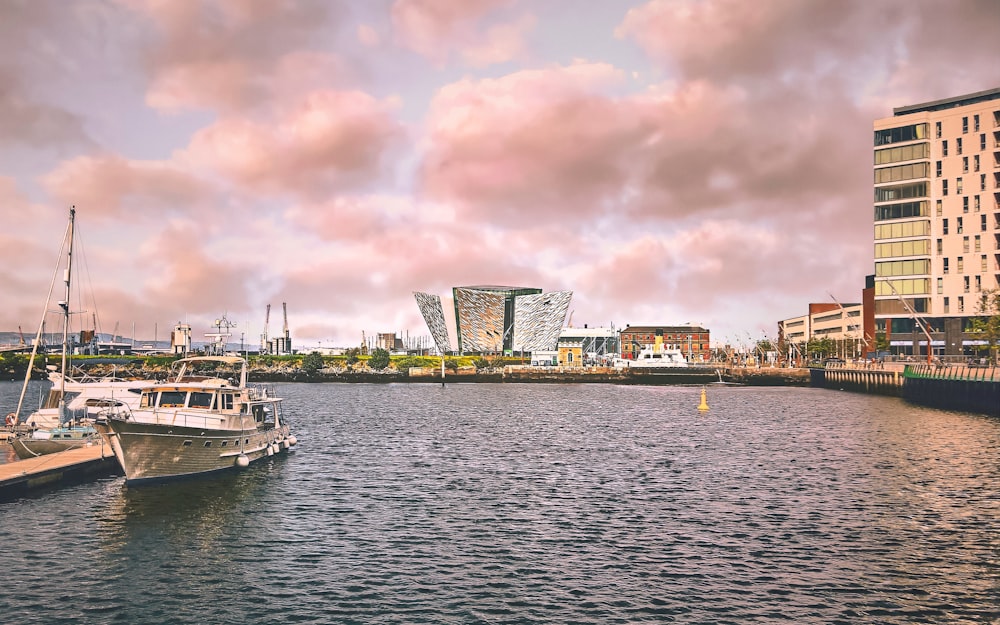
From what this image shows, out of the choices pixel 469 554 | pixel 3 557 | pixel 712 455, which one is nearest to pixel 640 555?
pixel 469 554

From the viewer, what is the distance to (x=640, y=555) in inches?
1266

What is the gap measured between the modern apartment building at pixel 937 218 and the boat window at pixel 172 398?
437ft

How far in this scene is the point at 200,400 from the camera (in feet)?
158

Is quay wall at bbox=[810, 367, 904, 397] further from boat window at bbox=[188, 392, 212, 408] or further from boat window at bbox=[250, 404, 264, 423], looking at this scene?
boat window at bbox=[188, 392, 212, 408]

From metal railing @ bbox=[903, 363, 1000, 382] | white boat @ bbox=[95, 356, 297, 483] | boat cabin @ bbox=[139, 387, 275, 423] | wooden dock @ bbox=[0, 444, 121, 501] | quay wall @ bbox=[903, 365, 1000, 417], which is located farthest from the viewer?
metal railing @ bbox=[903, 363, 1000, 382]

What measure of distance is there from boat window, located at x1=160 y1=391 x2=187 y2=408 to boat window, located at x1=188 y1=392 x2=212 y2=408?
487mm

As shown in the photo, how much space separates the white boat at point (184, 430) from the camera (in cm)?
4334

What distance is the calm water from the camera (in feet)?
85.4

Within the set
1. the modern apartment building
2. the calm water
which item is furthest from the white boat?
the modern apartment building

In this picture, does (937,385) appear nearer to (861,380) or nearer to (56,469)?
(861,380)

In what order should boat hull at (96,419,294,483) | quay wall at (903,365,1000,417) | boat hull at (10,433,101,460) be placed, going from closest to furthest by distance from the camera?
→ boat hull at (96,419,294,483) → boat hull at (10,433,101,460) → quay wall at (903,365,1000,417)

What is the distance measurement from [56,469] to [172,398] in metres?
7.27

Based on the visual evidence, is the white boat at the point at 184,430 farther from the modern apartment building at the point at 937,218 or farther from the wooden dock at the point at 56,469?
the modern apartment building at the point at 937,218

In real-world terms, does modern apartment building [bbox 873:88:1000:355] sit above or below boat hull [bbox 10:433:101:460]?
above
